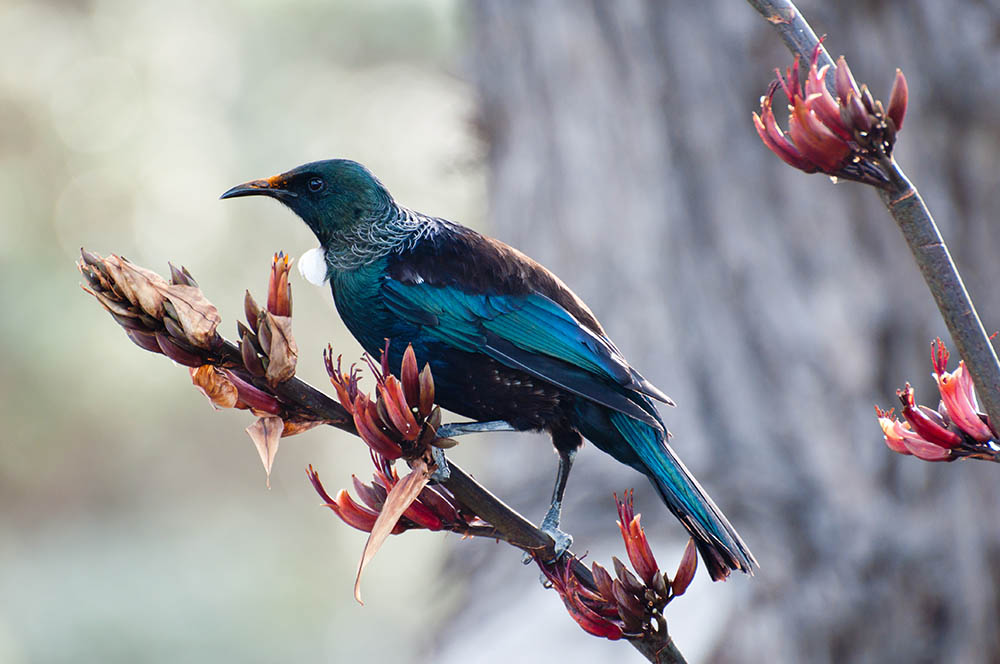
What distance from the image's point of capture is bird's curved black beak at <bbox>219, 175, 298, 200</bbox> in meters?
1.57

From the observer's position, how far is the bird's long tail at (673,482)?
53.6 inches

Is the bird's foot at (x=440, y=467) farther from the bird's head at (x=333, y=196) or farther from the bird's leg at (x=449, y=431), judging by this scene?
the bird's head at (x=333, y=196)

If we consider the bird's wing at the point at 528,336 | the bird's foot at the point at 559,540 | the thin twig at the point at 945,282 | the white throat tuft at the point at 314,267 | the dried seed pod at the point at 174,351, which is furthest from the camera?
the white throat tuft at the point at 314,267

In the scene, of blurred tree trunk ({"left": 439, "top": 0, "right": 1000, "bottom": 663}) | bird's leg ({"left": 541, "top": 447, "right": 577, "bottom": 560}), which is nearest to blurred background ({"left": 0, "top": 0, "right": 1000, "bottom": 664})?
blurred tree trunk ({"left": 439, "top": 0, "right": 1000, "bottom": 663})

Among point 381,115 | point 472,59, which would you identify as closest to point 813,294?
point 472,59

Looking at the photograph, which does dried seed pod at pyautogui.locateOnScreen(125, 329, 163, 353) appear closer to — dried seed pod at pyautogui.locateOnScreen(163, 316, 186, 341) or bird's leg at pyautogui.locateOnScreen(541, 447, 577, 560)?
dried seed pod at pyautogui.locateOnScreen(163, 316, 186, 341)

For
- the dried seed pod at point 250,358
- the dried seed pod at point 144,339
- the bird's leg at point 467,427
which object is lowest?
the bird's leg at point 467,427

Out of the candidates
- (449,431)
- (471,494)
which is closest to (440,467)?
(471,494)

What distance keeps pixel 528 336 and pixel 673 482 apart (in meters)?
0.31

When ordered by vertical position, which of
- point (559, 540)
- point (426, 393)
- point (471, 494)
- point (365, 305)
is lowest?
point (559, 540)

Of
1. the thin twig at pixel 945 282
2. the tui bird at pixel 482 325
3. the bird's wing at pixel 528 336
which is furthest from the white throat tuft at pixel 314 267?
the thin twig at pixel 945 282

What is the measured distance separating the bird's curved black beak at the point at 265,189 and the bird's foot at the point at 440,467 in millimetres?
621

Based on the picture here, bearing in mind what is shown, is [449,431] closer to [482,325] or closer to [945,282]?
[482,325]

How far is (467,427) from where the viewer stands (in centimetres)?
140
